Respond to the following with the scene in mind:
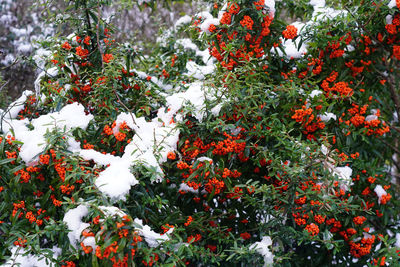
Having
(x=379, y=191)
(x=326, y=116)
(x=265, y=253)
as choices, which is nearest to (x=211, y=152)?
(x=265, y=253)

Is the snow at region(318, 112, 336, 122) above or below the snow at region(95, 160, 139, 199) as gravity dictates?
above

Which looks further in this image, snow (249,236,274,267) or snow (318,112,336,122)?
snow (318,112,336,122)

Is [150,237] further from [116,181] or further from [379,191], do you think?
[379,191]

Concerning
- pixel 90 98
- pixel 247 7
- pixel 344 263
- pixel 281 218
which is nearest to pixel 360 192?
pixel 344 263

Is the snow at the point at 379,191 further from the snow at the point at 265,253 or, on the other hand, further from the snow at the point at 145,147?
the snow at the point at 145,147

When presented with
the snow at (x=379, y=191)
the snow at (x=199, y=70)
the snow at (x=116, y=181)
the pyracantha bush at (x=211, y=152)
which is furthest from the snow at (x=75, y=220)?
the snow at (x=379, y=191)

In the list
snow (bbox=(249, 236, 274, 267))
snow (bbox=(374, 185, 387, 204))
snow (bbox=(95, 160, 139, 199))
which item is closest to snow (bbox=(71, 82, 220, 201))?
snow (bbox=(95, 160, 139, 199))

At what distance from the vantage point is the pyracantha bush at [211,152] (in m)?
2.23

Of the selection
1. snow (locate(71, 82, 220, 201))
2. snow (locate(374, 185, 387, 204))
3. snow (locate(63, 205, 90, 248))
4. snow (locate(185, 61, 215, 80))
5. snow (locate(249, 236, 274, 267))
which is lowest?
snow (locate(249, 236, 274, 267))

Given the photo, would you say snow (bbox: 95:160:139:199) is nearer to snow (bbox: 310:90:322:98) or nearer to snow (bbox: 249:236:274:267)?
snow (bbox: 249:236:274:267)

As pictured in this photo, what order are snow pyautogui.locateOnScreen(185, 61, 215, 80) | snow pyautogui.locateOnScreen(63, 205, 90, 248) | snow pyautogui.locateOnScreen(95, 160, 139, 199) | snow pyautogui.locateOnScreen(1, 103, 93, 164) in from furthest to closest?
snow pyautogui.locateOnScreen(185, 61, 215, 80), snow pyautogui.locateOnScreen(1, 103, 93, 164), snow pyautogui.locateOnScreen(63, 205, 90, 248), snow pyautogui.locateOnScreen(95, 160, 139, 199)

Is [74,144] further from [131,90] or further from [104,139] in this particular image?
[131,90]

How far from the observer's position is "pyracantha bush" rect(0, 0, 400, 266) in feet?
7.33

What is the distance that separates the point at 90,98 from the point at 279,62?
148 centimetres
